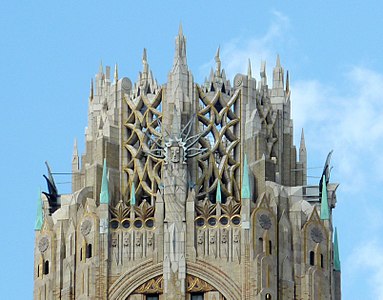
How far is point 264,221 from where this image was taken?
275 feet

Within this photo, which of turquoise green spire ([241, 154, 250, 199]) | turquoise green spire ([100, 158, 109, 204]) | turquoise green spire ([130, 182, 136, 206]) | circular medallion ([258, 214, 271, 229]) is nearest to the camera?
circular medallion ([258, 214, 271, 229])

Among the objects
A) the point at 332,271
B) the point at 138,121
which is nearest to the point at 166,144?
the point at 138,121

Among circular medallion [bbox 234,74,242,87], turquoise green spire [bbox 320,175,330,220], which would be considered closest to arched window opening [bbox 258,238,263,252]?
turquoise green spire [bbox 320,175,330,220]

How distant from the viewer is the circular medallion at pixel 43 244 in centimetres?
8550

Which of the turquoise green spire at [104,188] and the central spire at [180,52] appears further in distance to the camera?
the central spire at [180,52]

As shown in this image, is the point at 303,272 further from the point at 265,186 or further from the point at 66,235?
the point at 66,235

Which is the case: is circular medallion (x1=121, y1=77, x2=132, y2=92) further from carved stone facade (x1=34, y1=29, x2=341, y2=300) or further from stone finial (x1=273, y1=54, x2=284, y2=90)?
stone finial (x1=273, y1=54, x2=284, y2=90)

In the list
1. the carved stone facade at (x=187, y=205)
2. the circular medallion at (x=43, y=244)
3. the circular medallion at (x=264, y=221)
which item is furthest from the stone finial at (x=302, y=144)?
the circular medallion at (x=43, y=244)

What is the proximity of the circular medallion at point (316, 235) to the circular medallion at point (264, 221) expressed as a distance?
5.75 ft

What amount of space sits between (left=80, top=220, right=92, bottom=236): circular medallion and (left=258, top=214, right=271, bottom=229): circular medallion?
20.7 feet

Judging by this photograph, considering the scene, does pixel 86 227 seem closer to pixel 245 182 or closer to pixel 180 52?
pixel 245 182

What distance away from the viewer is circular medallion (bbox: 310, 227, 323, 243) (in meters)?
84.6

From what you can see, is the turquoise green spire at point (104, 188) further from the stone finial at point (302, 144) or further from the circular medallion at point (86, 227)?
the stone finial at point (302, 144)

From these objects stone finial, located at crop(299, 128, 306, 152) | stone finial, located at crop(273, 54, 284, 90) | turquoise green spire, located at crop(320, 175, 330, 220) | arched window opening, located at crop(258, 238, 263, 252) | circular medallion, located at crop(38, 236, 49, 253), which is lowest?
arched window opening, located at crop(258, 238, 263, 252)
